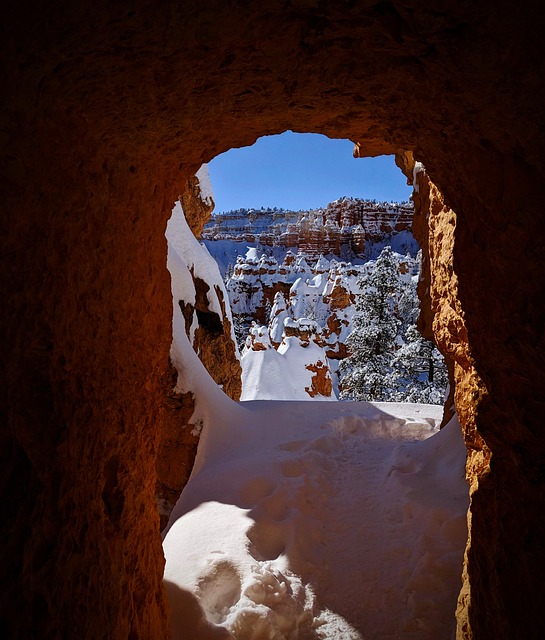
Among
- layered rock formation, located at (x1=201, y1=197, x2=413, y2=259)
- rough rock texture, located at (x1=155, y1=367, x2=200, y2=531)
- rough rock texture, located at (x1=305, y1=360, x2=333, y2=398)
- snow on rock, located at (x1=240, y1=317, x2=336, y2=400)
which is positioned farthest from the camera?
layered rock formation, located at (x1=201, y1=197, x2=413, y2=259)

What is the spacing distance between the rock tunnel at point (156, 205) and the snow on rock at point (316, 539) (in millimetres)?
870

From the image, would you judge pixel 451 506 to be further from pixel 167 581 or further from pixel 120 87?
pixel 120 87

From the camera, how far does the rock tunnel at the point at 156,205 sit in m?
1.32

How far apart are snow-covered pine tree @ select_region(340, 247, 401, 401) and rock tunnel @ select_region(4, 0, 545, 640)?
46.7 feet

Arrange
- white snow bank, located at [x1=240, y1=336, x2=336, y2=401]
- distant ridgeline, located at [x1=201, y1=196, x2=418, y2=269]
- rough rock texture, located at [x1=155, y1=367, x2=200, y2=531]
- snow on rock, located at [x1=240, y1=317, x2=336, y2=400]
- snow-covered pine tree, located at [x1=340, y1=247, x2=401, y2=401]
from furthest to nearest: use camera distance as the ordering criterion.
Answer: distant ridgeline, located at [x1=201, y1=196, x2=418, y2=269], snow on rock, located at [x1=240, y1=317, x2=336, y2=400], white snow bank, located at [x1=240, y1=336, x2=336, y2=401], snow-covered pine tree, located at [x1=340, y1=247, x2=401, y2=401], rough rock texture, located at [x1=155, y1=367, x2=200, y2=531]

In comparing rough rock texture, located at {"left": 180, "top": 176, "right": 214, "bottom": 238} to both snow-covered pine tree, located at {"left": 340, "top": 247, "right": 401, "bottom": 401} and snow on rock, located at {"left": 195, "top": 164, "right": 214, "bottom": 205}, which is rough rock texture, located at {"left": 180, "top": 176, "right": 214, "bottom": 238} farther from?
snow-covered pine tree, located at {"left": 340, "top": 247, "right": 401, "bottom": 401}

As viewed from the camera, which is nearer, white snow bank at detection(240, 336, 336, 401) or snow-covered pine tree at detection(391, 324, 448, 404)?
snow-covered pine tree at detection(391, 324, 448, 404)

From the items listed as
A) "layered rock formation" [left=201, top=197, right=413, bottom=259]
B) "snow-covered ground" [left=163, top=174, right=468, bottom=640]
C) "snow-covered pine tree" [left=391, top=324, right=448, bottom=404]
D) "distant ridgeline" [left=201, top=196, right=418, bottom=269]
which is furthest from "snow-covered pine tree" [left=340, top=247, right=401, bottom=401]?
"distant ridgeline" [left=201, top=196, right=418, bottom=269]

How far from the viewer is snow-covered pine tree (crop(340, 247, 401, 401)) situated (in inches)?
647

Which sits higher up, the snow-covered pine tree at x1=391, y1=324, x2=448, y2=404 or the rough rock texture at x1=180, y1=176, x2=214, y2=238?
the rough rock texture at x1=180, y1=176, x2=214, y2=238

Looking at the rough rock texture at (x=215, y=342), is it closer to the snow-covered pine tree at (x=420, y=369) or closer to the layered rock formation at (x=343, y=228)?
the snow-covered pine tree at (x=420, y=369)

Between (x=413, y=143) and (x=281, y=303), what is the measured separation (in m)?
34.2

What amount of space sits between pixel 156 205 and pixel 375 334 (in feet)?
49.1

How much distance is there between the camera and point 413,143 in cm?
224
